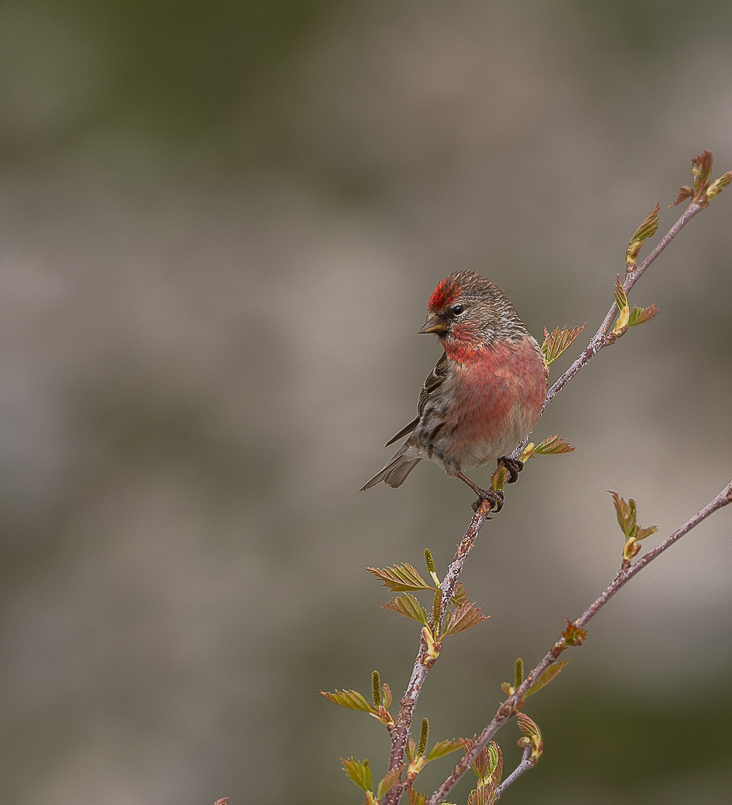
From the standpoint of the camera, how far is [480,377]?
394cm

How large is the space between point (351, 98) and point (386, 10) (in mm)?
1383

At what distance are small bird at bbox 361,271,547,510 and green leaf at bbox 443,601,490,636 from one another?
6.63 feet

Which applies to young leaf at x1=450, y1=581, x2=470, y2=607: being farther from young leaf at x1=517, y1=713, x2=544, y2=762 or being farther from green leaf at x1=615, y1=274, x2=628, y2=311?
green leaf at x1=615, y1=274, x2=628, y2=311

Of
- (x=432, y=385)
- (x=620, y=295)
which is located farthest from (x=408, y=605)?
(x=432, y=385)

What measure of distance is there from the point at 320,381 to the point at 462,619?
328 inches

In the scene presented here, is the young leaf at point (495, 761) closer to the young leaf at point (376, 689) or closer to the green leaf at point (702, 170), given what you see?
the young leaf at point (376, 689)

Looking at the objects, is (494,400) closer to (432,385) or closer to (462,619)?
(432,385)

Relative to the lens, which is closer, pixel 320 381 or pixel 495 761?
pixel 495 761

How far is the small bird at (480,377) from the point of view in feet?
12.6

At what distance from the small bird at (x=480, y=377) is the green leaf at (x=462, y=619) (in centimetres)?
202

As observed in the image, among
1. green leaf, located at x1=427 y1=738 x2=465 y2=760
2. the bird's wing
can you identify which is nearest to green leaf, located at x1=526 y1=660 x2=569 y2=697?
green leaf, located at x1=427 y1=738 x2=465 y2=760

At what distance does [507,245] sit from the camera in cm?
1069

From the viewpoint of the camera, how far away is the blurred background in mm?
7602

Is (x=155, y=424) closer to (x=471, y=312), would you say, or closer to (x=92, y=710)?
(x=92, y=710)
